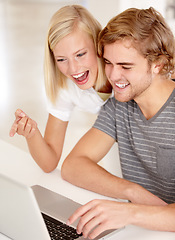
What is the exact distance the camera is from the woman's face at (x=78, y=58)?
1696 mm

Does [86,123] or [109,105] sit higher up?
[109,105]

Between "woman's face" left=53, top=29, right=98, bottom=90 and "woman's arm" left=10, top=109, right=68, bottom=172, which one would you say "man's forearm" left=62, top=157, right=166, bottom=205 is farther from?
"woman's face" left=53, top=29, right=98, bottom=90

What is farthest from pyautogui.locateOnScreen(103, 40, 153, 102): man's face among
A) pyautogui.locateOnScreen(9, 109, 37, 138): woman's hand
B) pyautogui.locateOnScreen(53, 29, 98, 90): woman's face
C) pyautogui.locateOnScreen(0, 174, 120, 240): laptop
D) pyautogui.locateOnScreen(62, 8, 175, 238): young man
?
pyautogui.locateOnScreen(0, 174, 120, 240): laptop

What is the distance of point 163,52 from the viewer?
4.91ft

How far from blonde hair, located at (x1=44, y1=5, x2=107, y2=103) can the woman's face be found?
0.02m

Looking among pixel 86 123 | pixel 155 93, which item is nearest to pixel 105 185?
pixel 155 93

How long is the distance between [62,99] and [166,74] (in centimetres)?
53

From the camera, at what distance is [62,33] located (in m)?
1.68

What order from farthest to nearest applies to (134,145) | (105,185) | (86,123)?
1. (86,123)
2. (134,145)
3. (105,185)

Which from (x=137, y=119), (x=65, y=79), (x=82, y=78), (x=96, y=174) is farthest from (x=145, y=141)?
(x=65, y=79)

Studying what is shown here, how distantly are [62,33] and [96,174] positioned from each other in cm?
53

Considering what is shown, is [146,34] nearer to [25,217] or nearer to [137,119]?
[137,119]

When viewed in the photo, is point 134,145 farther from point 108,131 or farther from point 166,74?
point 166,74

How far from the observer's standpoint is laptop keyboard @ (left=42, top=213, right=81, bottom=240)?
3.91 feet
